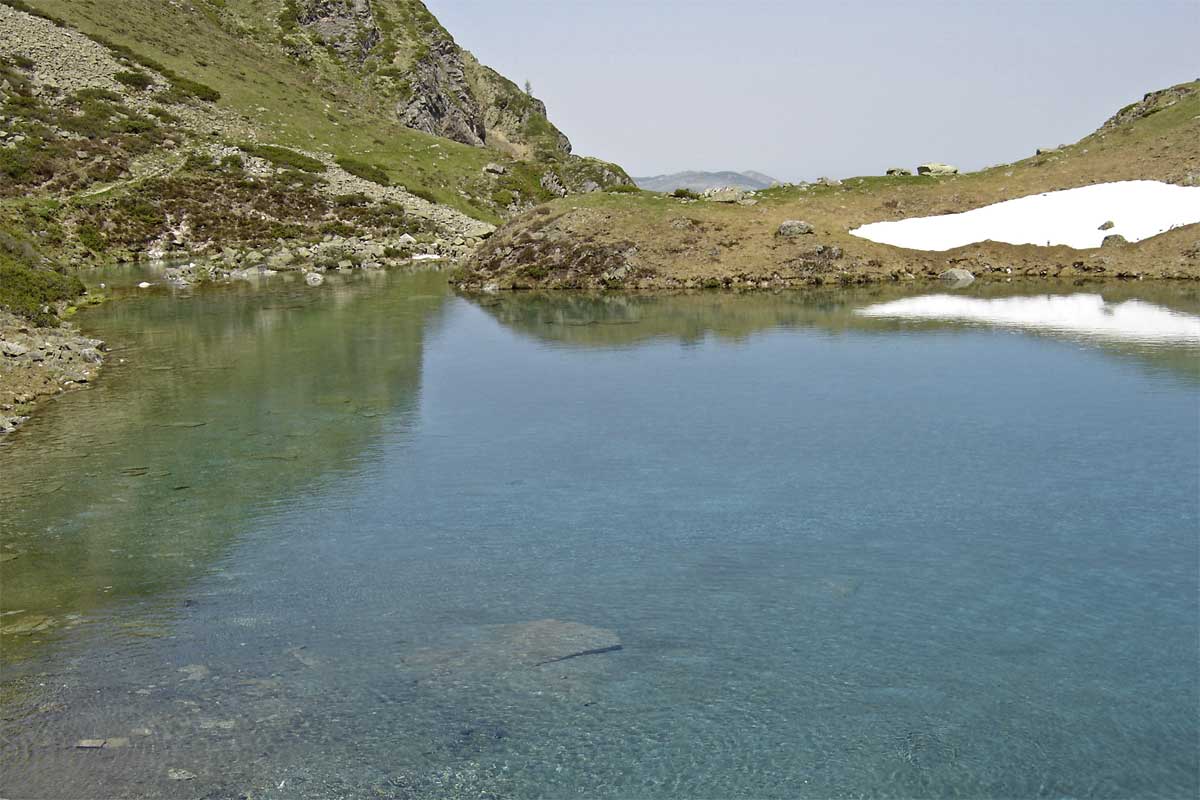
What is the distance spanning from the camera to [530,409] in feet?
83.0

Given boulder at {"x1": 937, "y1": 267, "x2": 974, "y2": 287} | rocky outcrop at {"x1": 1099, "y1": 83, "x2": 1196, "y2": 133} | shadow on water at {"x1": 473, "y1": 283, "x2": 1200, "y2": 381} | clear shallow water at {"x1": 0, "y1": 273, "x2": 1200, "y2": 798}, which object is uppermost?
rocky outcrop at {"x1": 1099, "y1": 83, "x2": 1196, "y2": 133}

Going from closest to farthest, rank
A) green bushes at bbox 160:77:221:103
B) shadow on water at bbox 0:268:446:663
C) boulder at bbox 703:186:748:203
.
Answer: shadow on water at bbox 0:268:446:663
boulder at bbox 703:186:748:203
green bushes at bbox 160:77:221:103

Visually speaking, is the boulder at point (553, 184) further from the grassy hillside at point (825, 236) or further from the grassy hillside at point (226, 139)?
the grassy hillside at point (825, 236)

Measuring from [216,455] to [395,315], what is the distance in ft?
85.3

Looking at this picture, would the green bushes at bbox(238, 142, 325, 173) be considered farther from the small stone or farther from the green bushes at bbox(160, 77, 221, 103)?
the small stone

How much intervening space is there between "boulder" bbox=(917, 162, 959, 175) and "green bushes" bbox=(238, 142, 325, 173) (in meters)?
65.5

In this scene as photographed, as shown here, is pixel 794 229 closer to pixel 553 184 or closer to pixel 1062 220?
pixel 1062 220

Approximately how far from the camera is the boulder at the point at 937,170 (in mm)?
67188

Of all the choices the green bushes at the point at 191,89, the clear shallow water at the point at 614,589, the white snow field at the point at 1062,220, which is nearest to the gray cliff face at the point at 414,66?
the green bushes at the point at 191,89

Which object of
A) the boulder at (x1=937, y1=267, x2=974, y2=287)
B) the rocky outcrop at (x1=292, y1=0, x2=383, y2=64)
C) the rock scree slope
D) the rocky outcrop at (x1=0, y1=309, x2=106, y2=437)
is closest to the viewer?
the rocky outcrop at (x1=0, y1=309, x2=106, y2=437)

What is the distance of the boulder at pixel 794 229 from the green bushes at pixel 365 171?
6296 cm

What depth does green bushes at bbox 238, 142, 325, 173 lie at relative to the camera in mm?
101125

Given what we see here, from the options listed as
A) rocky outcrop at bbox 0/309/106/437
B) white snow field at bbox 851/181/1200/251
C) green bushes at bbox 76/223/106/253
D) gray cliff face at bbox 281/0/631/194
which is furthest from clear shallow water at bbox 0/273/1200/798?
gray cliff face at bbox 281/0/631/194

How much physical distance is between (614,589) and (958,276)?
1745 inches
